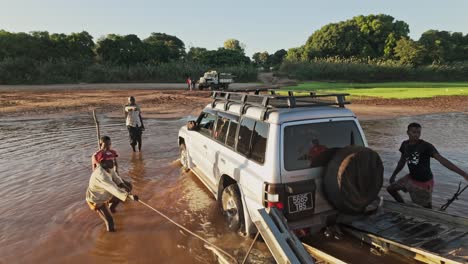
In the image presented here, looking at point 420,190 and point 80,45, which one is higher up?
point 80,45

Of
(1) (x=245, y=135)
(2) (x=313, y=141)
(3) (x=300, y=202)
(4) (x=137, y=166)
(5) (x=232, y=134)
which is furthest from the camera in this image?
(4) (x=137, y=166)

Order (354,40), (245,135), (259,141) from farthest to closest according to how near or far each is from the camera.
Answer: (354,40) < (245,135) < (259,141)

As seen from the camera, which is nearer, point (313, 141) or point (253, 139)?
point (313, 141)

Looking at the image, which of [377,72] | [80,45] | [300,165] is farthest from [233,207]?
[80,45]

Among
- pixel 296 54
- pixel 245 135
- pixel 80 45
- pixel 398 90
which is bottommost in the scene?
pixel 398 90

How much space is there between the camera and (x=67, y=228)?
18.5 feet

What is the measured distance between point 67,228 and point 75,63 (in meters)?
57.0

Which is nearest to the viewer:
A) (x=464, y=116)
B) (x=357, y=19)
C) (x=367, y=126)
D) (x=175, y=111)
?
(x=367, y=126)

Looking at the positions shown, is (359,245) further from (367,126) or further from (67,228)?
(367,126)

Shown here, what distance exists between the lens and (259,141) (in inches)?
178

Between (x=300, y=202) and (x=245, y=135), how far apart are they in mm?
1289

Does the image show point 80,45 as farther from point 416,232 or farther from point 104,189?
point 416,232

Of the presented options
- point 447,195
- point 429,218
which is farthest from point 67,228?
point 447,195

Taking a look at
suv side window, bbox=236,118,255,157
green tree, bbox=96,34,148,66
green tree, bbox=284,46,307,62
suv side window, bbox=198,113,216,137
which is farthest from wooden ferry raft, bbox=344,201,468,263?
green tree, bbox=284,46,307,62
